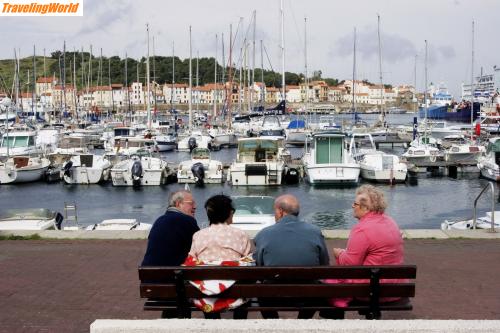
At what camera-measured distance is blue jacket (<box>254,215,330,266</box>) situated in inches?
241

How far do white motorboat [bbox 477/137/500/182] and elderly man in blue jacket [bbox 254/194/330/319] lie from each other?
37.5 meters

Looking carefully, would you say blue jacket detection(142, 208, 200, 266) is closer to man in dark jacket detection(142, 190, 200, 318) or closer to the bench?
man in dark jacket detection(142, 190, 200, 318)

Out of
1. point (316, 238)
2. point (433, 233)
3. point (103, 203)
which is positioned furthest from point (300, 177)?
point (316, 238)

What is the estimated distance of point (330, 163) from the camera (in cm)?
4028

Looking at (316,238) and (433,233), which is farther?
A: (433,233)

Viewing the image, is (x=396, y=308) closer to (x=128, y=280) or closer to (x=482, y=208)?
(x=128, y=280)

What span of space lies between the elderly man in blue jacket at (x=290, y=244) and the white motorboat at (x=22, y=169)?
39467 millimetres

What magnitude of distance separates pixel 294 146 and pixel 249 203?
5483 cm

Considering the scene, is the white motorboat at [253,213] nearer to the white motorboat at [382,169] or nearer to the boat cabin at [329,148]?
the boat cabin at [329,148]

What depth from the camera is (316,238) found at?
6215mm

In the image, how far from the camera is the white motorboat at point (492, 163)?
41312 mm


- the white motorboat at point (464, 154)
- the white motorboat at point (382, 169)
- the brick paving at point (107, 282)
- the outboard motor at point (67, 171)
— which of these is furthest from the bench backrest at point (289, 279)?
the white motorboat at point (464, 154)

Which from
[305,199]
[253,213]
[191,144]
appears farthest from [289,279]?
[191,144]

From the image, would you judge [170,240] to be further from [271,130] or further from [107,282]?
[271,130]
